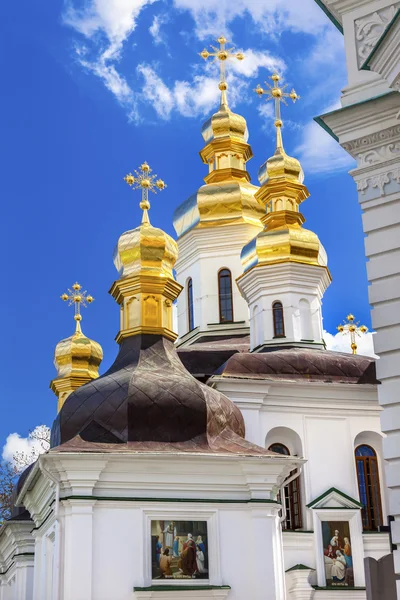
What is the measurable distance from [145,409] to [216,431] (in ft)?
3.81

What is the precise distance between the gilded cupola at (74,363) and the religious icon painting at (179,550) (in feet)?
35.8

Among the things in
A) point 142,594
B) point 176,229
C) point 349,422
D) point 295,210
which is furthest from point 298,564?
point 176,229

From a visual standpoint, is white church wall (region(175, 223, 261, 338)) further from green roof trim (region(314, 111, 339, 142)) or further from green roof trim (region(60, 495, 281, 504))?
green roof trim (region(314, 111, 339, 142))

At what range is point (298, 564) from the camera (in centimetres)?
1983

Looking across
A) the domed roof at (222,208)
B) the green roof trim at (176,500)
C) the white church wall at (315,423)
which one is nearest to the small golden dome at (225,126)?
the domed roof at (222,208)

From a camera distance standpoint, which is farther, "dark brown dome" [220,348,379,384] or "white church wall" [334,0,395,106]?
"dark brown dome" [220,348,379,384]

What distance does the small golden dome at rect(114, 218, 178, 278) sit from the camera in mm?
17266

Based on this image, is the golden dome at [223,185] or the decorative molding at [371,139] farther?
the golden dome at [223,185]

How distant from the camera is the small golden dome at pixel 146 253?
17266mm

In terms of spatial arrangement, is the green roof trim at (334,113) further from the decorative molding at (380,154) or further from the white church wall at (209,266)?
the white church wall at (209,266)

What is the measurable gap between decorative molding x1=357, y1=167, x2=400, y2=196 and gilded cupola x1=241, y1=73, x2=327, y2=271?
15183 mm

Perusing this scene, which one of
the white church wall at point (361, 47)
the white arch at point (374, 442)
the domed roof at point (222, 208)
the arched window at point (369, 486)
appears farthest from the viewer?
the domed roof at point (222, 208)

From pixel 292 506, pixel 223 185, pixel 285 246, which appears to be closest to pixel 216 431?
pixel 292 506

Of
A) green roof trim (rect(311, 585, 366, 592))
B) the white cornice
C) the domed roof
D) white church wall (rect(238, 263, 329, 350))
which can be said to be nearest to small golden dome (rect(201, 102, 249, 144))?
the domed roof
